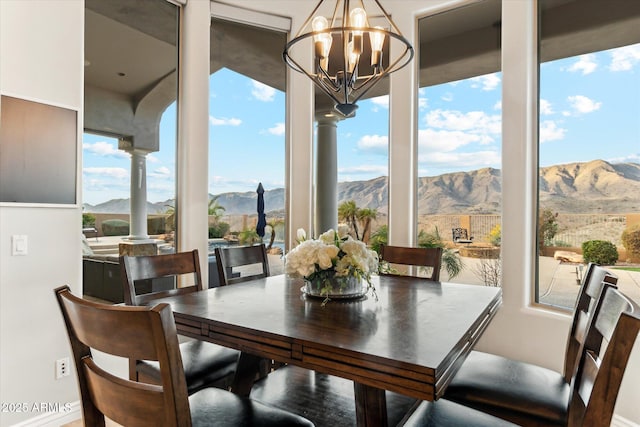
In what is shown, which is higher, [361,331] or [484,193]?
[484,193]

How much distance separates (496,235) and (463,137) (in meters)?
0.79

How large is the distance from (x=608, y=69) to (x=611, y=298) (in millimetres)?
1795

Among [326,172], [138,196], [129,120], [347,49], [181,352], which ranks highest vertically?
[347,49]

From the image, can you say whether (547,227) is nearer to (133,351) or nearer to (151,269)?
(151,269)

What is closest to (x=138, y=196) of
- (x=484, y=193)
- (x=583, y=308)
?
(x=484, y=193)

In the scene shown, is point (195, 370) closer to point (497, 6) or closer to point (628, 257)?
point (628, 257)

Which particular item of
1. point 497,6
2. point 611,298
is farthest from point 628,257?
point 497,6

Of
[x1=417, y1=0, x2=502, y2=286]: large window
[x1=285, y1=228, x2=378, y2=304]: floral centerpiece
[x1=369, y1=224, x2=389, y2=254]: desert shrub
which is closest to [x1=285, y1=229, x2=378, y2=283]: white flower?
[x1=285, y1=228, x2=378, y2=304]: floral centerpiece

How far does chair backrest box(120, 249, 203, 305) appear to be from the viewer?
1.82 m

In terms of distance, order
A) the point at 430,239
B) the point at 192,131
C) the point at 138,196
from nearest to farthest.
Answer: the point at 138,196 < the point at 192,131 < the point at 430,239

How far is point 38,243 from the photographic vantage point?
215 cm

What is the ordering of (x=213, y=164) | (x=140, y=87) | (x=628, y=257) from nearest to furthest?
1. (x=628, y=257)
2. (x=140, y=87)
3. (x=213, y=164)

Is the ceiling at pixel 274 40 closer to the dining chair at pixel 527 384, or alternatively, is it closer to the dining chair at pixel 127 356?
the dining chair at pixel 527 384

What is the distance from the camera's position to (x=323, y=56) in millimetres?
2018
